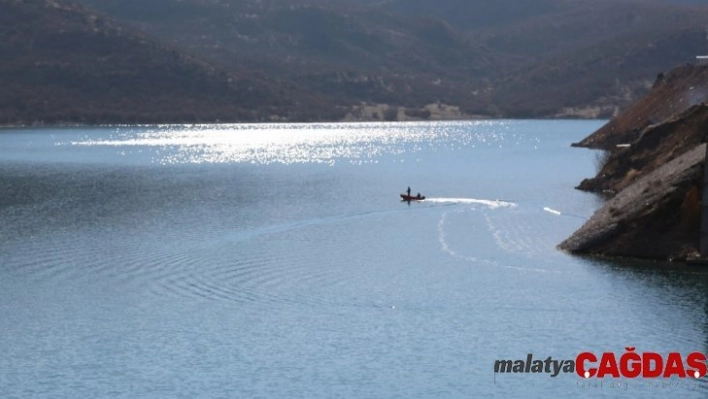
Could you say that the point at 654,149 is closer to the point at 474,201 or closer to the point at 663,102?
the point at 474,201

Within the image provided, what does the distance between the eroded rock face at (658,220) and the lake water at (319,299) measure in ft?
4.27

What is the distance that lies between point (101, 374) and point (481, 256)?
2865 cm

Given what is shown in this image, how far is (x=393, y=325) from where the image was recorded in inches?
1897

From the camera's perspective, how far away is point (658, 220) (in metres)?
59.2

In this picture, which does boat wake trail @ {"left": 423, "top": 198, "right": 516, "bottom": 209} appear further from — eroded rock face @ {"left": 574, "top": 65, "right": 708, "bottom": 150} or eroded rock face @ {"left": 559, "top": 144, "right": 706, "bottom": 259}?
eroded rock face @ {"left": 574, "top": 65, "right": 708, "bottom": 150}

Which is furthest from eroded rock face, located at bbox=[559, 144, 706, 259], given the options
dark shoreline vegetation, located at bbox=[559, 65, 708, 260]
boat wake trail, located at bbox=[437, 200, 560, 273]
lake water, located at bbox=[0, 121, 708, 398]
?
boat wake trail, located at bbox=[437, 200, 560, 273]

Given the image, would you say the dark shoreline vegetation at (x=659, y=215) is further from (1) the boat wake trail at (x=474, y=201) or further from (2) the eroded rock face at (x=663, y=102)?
(2) the eroded rock face at (x=663, y=102)

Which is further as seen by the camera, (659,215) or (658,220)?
(658,220)

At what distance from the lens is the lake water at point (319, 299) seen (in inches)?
1620

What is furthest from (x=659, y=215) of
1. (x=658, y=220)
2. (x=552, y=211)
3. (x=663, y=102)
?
(x=663, y=102)

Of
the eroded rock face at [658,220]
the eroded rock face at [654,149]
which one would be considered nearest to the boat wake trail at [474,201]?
the eroded rock face at [654,149]

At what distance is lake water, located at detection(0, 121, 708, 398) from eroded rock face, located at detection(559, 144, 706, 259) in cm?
130

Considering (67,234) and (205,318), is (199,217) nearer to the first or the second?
(67,234)

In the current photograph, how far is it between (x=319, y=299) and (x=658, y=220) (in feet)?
58.8
